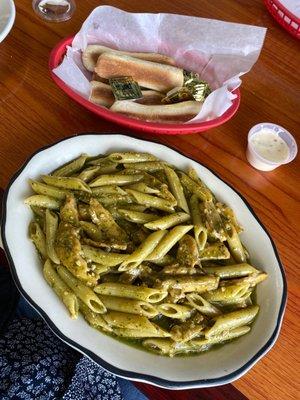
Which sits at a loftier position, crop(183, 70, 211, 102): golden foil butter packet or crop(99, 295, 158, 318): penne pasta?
crop(183, 70, 211, 102): golden foil butter packet

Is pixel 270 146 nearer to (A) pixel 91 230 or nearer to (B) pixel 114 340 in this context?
(A) pixel 91 230

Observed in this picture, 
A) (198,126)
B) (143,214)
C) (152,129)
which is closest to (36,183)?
(143,214)

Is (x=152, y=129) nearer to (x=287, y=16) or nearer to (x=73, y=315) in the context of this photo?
(x=73, y=315)

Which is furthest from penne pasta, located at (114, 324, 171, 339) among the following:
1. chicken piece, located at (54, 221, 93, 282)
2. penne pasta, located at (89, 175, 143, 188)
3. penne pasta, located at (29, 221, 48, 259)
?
penne pasta, located at (89, 175, 143, 188)

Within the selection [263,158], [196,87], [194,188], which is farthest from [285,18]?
[194,188]

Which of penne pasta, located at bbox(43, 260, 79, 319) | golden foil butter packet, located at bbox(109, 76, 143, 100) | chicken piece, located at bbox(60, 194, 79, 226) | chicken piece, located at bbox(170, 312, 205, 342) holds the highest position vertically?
golden foil butter packet, located at bbox(109, 76, 143, 100)

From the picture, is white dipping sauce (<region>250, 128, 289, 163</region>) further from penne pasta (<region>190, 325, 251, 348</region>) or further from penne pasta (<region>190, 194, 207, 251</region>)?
penne pasta (<region>190, 325, 251, 348</region>)

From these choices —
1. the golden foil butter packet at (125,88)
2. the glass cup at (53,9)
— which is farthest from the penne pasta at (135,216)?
the glass cup at (53,9)

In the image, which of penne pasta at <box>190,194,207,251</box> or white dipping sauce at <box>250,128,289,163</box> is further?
white dipping sauce at <box>250,128,289,163</box>
